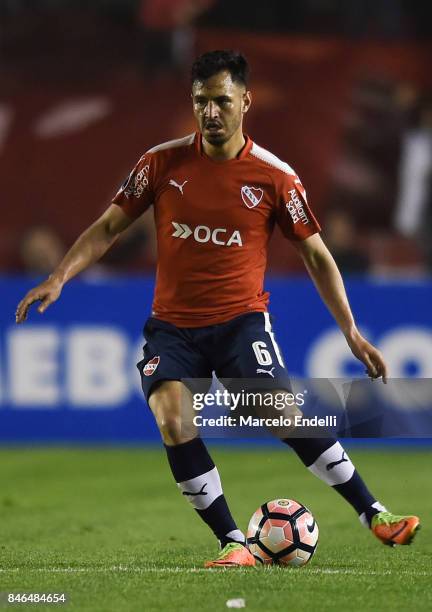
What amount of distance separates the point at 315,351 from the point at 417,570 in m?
5.29

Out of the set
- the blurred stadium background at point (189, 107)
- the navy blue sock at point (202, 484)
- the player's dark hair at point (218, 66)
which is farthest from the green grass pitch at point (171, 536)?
the blurred stadium background at point (189, 107)

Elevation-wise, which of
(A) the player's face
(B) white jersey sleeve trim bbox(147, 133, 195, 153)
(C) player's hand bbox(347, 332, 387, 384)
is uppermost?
(A) the player's face

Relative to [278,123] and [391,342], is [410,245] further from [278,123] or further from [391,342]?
[391,342]

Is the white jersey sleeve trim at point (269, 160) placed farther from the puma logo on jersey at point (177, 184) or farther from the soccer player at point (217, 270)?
the puma logo on jersey at point (177, 184)

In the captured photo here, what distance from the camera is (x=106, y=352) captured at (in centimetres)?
1090

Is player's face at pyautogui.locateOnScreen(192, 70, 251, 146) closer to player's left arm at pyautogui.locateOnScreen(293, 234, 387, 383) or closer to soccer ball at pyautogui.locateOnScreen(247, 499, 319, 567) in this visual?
player's left arm at pyautogui.locateOnScreen(293, 234, 387, 383)

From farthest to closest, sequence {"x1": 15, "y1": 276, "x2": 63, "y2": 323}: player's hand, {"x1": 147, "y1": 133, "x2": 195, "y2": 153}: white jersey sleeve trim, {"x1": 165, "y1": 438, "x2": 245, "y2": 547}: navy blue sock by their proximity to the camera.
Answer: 1. {"x1": 147, "y1": 133, "x2": 195, "y2": 153}: white jersey sleeve trim
2. {"x1": 165, "y1": 438, "x2": 245, "y2": 547}: navy blue sock
3. {"x1": 15, "y1": 276, "x2": 63, "y2": 323}: player's hand

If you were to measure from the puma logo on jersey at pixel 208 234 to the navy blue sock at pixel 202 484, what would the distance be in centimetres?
86

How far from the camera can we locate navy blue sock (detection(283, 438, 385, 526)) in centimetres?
581

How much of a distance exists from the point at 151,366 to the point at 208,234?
62 cm

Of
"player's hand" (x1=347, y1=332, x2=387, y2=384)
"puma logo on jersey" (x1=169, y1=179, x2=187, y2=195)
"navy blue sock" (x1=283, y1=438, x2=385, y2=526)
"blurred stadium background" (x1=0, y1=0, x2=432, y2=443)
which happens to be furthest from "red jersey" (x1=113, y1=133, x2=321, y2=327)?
"blurred stadium background" (x1=0, y1=0, x2=432, y2=443)

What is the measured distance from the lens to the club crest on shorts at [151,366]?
5672mm

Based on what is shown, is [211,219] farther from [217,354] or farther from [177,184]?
[217,354]

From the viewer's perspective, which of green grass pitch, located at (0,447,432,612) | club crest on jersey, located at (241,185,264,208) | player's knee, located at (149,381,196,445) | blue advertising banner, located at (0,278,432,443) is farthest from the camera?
blue advertising banner, located at (0,278,432,443)
